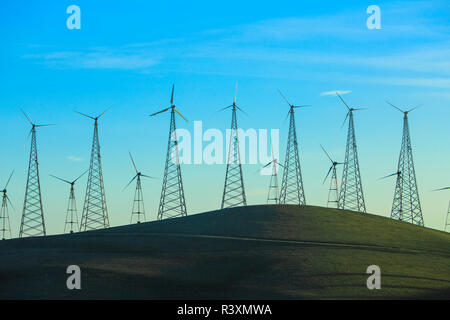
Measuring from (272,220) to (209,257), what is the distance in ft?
97.2

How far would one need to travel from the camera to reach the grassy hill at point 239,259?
5325cm

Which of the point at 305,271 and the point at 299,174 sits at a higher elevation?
the point at 299,174

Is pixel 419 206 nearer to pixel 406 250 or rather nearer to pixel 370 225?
pixel 370 225

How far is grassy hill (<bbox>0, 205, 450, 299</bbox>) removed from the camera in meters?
53.2

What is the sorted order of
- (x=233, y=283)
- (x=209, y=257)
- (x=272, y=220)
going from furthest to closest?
(x=272, y=220)
(x=209, y=257)
(x=233, y=283)

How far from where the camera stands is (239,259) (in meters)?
66.1

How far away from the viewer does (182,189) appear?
9806cm
